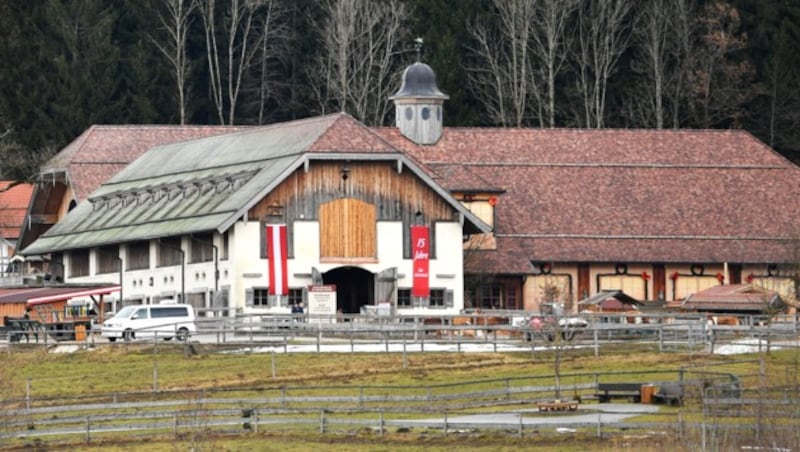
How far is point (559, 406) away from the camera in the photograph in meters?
69.5

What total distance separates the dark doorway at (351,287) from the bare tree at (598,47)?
1326 inches

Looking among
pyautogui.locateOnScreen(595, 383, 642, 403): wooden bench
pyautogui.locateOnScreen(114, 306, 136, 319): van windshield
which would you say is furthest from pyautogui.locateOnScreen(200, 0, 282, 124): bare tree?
pyautogui.locateOnScreen(595, 383, 642, 403): wooden bench

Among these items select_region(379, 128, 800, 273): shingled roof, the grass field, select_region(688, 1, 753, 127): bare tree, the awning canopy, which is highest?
select_region(688, 1, 753, 127): bare tree

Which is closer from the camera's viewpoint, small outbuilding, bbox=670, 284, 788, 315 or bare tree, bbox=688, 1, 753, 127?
small outbuilding, bbox=670, 284, 788, 315

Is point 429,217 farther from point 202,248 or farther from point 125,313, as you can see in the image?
point 125,313

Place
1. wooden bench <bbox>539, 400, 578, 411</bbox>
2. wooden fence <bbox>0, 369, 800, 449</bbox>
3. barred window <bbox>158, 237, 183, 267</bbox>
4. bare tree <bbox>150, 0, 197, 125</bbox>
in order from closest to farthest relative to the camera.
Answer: wooden fence <bbox>0, 369, 800, 449</bbox> → wooden bench <bbox>539, 400, 578, 411</bbox> → barred window <bbox>158, 237, 183, 267</bbox> → bare tree <bbox>150, 0, 197, 125</bbox>

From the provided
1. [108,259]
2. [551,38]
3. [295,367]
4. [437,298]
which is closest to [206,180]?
[108,259]

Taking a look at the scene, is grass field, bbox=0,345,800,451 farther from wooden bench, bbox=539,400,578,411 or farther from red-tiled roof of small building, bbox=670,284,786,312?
red-tiled roof of small building, bbox=670,284,786,312

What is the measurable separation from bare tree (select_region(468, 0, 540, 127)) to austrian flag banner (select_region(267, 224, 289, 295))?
36.5m

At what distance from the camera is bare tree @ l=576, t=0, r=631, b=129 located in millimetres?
135500

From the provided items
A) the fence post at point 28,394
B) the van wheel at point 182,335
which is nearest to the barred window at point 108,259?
the van wheel at point 182,335

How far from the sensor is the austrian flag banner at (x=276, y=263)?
97375 millimetres

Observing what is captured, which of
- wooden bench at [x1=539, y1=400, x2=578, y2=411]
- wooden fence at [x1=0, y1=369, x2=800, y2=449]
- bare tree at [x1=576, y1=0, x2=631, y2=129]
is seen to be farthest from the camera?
bare tree at [x1=576, y1=0, x2=631, y2=129]

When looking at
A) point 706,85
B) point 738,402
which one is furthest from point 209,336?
point 706,85
